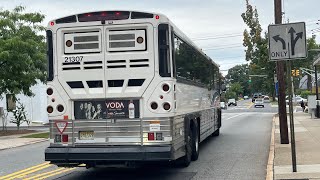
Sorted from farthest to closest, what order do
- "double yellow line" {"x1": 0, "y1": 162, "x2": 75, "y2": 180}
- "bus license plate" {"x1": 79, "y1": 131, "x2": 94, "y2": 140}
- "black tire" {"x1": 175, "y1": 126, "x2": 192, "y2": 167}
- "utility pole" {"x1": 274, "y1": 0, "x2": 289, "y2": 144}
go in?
"utility pole" {"x1": 274, "y1": 0, "x2": 289, "y2": 144}, "black tire" {"x1": 175, "y1": 126, "x2": 192, "y2": 167}, "double yellow line" {"x1": 0, "y1": 162, "x2": 75, "y2": 180}, "bus license plate" {"x1": 79, "y1": 131, "x2": 94, "y2": 140}

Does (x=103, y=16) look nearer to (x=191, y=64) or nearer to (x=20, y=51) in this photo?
(x=191, y=64)

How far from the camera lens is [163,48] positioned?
9.18m

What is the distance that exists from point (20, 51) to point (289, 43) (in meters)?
18.5

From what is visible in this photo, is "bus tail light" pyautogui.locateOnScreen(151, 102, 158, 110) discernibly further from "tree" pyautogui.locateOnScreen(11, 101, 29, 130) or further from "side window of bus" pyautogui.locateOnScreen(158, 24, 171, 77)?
"tree" pyautogui.locateOnScreen(11, 101, 29, 130)

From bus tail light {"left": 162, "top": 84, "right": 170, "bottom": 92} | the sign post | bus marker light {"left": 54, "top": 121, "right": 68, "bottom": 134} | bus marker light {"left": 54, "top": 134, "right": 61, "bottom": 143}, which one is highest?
the sign post

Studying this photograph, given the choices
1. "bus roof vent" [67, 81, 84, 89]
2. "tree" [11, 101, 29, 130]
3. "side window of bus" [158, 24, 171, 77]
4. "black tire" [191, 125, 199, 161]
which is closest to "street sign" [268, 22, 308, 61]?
"side window of bus" [158, 24, 171, 77]

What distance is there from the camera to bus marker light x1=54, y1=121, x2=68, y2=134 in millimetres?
9305

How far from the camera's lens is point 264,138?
19.0 m

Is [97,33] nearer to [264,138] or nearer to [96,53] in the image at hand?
[96,53]

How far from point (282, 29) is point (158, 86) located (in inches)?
115

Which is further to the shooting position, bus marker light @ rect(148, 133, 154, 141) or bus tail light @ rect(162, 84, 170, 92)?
bus tail light @ rect(162, 84, 170, 92)

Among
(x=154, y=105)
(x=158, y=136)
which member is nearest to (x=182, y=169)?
(x=158, y=136)

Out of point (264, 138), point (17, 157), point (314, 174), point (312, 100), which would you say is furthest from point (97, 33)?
point (312, 100)

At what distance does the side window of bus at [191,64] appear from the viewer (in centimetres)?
1029
